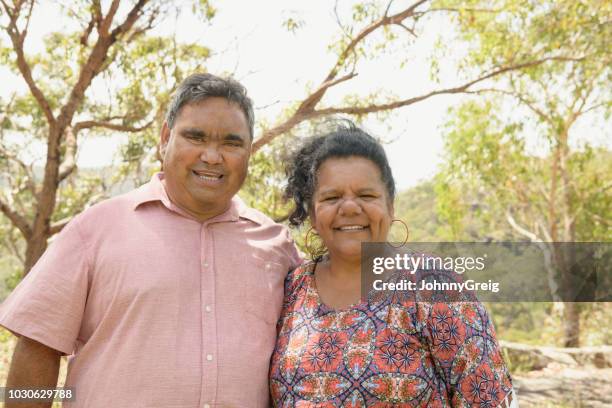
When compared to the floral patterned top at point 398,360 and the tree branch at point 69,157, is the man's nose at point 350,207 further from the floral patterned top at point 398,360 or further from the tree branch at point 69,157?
the tree branch at point 69,157

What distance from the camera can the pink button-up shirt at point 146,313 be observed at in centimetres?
197

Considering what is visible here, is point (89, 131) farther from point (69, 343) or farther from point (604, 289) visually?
point (604, 289)

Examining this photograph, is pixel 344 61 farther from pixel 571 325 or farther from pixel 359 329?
pixel 571 325

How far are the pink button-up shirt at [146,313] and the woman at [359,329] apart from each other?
6.3 inches

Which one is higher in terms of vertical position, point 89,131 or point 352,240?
point 89,131

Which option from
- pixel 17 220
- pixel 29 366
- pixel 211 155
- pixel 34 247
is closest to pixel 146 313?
pixel 29 366

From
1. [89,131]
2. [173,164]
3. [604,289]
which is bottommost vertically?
[173,164]

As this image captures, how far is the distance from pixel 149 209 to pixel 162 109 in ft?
17.9

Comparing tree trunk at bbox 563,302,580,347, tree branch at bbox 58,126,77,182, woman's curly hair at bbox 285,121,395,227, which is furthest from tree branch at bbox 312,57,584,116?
tree trunk at bbox 563,302,580,347

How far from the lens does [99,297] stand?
2.04 metres

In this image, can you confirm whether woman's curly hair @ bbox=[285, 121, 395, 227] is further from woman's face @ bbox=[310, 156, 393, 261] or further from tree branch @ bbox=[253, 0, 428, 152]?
tree branch @ bbox=[253, 0, 428, 152]

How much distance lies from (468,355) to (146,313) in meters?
1.05

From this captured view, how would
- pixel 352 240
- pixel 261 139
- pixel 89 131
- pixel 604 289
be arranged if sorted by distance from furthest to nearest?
pixel 604 289, pixel 89 131, pixel 261 139, pixel 352 240

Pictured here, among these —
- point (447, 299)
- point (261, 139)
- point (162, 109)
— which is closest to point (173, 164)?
point (447, 299)
